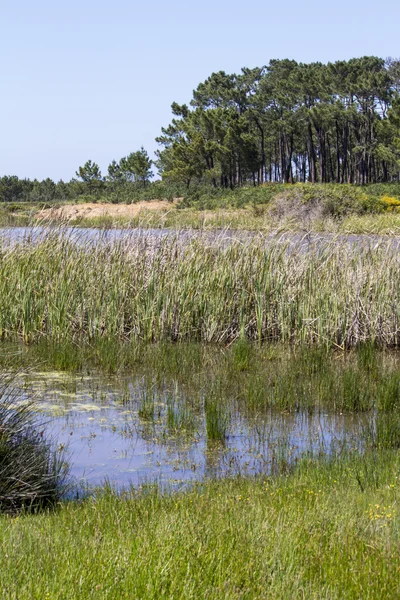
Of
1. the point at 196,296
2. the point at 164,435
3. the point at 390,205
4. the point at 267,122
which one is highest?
the point at 267,122

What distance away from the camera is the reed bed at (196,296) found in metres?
10.1

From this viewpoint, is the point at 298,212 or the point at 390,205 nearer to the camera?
the point at 298,212

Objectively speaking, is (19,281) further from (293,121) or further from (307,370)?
(293,121)

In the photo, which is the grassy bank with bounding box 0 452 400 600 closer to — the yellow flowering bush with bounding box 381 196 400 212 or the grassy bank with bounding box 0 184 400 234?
the grassy bank with bounding box 0 184 400 234

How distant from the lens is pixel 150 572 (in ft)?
9.75

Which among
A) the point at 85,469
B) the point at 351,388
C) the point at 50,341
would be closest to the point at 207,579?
the point at 85,469

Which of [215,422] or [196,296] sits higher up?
[196,296]

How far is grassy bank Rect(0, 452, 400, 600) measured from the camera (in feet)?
9.57

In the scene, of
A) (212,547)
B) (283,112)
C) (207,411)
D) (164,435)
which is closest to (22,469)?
(212,547)

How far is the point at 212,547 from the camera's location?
338 centimetres

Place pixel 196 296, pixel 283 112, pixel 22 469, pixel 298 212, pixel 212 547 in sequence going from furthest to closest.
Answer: pixel 283 112, pixel 298 212, pixel 196 296, pixel 22 469, pixel 212 547

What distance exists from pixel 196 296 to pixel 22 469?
20.1ft

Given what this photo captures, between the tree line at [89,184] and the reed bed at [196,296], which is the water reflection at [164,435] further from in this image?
the tree line at [89,184]

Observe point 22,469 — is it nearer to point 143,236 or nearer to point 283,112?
point 143,236
